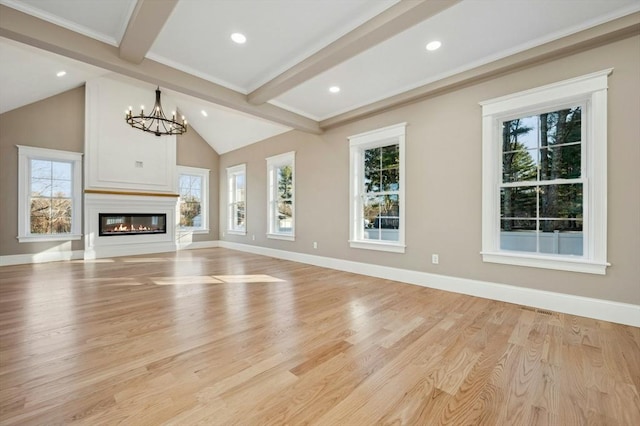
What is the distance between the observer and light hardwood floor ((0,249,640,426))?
1.39 meters

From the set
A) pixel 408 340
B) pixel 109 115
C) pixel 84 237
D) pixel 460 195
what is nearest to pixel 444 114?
pixel 460 195

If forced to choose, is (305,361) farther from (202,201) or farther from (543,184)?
(202,201)

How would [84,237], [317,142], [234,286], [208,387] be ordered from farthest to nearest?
1. [84,237]
2. [317,142]
3. [234,286]
4. [208,387]

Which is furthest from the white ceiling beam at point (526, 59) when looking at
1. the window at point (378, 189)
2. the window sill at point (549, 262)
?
the window sill at point (549, 262)

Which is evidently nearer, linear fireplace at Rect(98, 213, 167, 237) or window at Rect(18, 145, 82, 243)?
window at Rect(18, 145, 82, 243)

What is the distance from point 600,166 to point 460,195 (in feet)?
4.17

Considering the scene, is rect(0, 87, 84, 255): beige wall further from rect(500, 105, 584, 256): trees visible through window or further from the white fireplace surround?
rect(500, 105, 584, 256): trees visible through window

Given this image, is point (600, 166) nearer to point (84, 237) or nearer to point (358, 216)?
point (358, 216)

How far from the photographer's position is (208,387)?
1.56 meters

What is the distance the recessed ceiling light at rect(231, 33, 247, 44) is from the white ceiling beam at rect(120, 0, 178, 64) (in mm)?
644

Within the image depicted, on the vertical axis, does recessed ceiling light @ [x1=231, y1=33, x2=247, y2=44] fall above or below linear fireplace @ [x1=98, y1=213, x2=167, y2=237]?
above

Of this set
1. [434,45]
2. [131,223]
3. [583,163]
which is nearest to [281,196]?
[131,223]

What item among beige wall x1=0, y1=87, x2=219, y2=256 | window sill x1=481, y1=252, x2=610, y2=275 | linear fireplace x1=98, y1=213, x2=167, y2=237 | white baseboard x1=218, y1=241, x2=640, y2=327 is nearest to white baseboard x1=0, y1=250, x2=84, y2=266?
beige wall x1=0, y1=87, x2=219, y2=256

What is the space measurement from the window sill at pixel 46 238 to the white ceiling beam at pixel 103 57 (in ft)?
15.3
